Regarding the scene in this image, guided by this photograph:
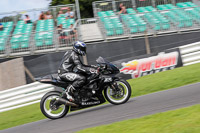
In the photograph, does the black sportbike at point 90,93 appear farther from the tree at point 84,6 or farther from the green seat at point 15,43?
the tree at point 84,6

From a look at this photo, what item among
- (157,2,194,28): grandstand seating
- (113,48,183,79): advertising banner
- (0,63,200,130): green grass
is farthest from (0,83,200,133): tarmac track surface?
(157,2,194,28): grandstand seating

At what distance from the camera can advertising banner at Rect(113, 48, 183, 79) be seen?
1161cm

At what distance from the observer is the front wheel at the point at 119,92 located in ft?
22.6

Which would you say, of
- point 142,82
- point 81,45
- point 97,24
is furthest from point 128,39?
point 81,45

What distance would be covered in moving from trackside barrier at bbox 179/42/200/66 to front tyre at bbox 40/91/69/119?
23.0 feet

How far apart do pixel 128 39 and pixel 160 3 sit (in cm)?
584

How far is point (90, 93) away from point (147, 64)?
17.5ft

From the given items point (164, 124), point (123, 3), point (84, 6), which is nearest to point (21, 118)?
point (164, 124)

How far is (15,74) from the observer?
12484 mm

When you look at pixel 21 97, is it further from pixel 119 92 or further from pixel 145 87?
pixel 119 92

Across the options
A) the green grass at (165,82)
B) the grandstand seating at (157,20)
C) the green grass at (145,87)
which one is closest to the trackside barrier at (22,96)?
the green grass at (145,87)

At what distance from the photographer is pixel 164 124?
4.40 meters

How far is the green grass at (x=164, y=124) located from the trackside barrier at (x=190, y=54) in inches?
286

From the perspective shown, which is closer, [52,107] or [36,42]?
[52,107]
